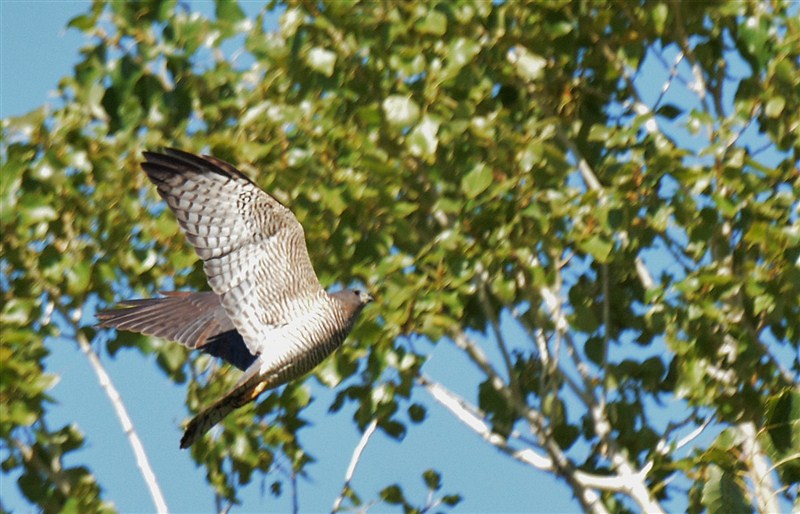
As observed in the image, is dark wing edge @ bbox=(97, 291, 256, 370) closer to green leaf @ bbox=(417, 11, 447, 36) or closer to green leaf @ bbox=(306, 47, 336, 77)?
green leaf @ bbox=(306, 47, 336, 77)

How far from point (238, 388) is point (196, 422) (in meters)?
0.30

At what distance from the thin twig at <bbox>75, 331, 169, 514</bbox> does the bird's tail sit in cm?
47

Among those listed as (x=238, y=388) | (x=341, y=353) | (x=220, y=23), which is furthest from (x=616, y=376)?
(x=220, y=23)

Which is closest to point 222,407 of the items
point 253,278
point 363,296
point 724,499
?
point 253,278

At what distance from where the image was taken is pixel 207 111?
25.1 ft

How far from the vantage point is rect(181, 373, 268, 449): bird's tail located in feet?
21.0

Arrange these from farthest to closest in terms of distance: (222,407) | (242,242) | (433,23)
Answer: (433,23) → (242,242) → (222,407)

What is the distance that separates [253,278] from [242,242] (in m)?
0.16

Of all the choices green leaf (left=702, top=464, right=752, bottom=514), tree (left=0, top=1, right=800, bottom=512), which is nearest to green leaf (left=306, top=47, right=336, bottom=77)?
tree (left=0, top=1, right=800, bottom=512)

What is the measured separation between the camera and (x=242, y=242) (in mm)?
6770

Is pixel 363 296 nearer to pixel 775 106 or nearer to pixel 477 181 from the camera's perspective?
pixel 477 181

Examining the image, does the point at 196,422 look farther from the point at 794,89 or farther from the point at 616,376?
the point at 794,89

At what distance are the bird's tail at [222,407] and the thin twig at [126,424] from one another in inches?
18.4

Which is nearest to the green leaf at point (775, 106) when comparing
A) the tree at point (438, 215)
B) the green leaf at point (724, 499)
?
the tree at point (438, 215)
